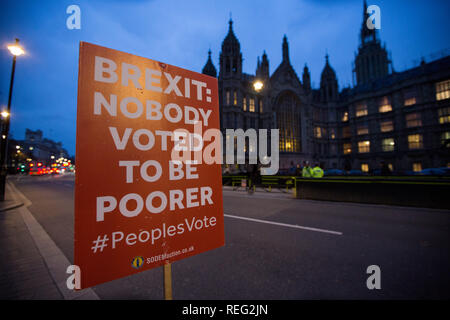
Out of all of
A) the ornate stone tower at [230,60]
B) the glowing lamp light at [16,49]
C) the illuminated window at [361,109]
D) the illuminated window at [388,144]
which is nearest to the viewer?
the glowing lamp light at [16,49]

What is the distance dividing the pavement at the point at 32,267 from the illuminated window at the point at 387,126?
46293 mm

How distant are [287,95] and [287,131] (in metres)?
8.02

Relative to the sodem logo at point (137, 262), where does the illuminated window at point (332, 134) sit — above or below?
above

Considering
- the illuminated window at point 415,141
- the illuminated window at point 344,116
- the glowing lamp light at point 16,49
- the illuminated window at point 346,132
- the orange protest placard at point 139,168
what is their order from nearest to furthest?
the orange protest placard at point 139,168
the glowing lamp light at point 16,49
the illuminated window at point 415,141
the illuminated window at point 346,132
the illuminated window at point 344,116

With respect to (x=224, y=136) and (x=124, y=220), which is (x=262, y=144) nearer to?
(x=224, y=136)

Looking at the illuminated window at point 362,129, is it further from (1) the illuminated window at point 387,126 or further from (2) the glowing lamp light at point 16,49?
(2) the glowing lamp light at point 16,49

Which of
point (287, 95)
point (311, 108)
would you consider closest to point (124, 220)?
point (287, 95)

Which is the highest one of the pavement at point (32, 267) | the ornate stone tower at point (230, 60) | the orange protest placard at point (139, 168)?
the ornate stone tower at point (230, 60)

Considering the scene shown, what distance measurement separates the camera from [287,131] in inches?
1516

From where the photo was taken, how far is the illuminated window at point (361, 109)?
124 ft

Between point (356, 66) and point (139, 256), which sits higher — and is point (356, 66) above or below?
above

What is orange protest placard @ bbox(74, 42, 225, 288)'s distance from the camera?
1.13 metres

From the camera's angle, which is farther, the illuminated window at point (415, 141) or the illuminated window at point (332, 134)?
the illuminated window at point (332, 134)

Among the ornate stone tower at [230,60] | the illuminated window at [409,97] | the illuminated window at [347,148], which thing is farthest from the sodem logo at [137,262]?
the illuminated window at [347,148]
